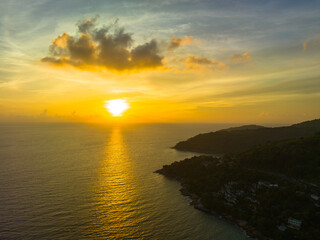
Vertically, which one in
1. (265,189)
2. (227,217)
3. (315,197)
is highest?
(265,189)

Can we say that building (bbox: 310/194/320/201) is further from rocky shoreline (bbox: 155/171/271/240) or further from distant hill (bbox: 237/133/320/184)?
rocky shoreline (bbox: 155/171/271/240)

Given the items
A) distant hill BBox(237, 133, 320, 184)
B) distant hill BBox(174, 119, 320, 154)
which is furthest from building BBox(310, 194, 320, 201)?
Answer: distant hill BBox(174, 119, 320, 154)

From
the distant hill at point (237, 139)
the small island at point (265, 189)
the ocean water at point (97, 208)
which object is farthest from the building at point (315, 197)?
the distant hill at point (237, 139)

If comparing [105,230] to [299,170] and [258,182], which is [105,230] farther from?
[299,170]

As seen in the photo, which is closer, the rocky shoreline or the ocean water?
the rocky shoreline

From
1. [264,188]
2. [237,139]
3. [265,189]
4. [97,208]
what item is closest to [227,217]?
[265,189]

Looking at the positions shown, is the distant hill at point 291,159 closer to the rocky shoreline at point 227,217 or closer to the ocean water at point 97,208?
the rocky shoreline at point 227,217

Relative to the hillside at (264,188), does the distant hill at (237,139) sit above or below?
above

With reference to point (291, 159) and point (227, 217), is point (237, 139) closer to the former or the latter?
point (291, 159)
